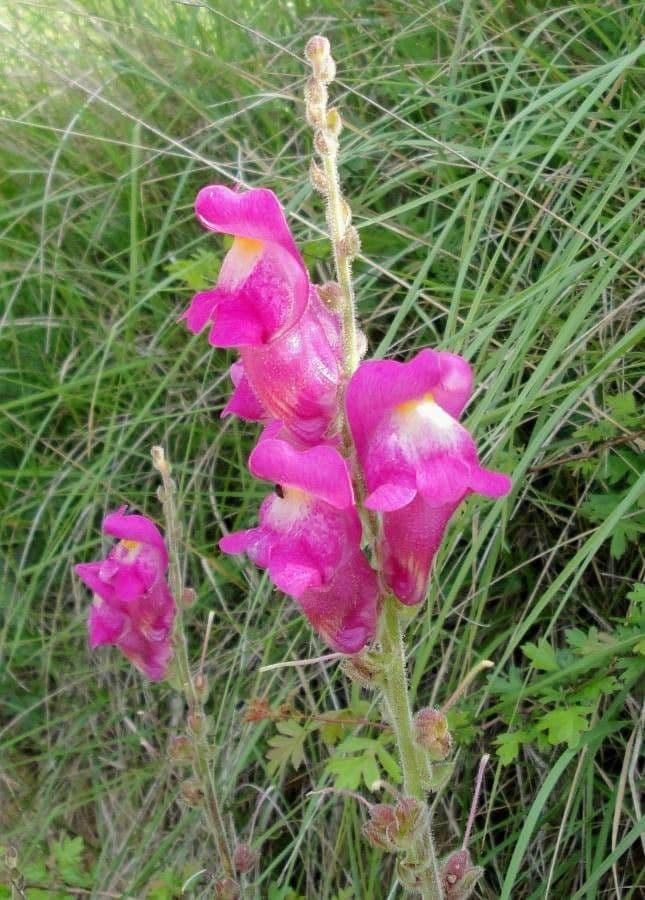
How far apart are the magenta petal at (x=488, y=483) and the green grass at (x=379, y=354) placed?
0.43 m

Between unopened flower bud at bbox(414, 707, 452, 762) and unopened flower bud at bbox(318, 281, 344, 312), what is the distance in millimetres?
407

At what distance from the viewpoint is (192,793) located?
143 cm

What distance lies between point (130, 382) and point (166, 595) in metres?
0.72

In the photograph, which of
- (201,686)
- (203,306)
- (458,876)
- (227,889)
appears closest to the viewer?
(203,306)

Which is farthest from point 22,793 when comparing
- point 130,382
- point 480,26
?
point 480,26

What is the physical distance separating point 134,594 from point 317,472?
0.60m

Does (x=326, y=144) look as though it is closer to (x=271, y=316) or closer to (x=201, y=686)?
(x=271, y=316)

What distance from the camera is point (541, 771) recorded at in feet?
5.21

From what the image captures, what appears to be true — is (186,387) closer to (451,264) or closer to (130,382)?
(130,382)

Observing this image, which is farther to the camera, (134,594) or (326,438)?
Result: (134,594)

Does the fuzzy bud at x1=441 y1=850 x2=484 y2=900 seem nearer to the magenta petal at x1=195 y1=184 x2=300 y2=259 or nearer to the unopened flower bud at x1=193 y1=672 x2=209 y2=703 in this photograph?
the unopened flower bud at x1=193 y1=672 x2=209 y2=703

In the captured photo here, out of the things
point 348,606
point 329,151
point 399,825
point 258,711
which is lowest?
point 258,711

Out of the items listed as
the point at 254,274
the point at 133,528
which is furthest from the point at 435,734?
the point at 133,528

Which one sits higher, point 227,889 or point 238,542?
point 238,542
